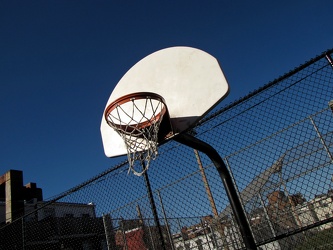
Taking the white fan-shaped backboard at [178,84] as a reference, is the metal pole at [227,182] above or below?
below

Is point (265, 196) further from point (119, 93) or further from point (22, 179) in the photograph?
point (22, 179)

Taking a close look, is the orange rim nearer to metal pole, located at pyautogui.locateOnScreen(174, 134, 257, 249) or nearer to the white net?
the white net

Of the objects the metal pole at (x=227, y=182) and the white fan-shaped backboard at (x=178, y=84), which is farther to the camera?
the white fan-shaped backboard at (x=178, y=84)

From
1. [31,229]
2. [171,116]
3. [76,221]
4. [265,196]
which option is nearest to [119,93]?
[171,116]

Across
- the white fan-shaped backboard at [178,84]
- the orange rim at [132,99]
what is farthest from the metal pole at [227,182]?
the orange rim at [132,99]

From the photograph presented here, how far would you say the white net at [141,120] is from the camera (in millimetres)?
3307

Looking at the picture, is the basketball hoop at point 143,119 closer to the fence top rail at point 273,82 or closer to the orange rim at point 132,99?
the orange rim at point 132,99

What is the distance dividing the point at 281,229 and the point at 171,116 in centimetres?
521

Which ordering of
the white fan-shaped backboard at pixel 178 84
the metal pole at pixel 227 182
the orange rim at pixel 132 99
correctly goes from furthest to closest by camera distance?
1. the white fan-shaped backboard at pixel 178 84
2. the orange rim at pixel 132 99
3. the metal pole at pixel 227 182

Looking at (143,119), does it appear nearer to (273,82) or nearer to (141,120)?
(141,120)

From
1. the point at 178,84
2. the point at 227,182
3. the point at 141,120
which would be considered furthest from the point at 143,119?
the point at 227,182

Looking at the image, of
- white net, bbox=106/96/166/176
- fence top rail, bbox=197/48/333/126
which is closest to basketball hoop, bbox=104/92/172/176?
white net, bbox=106/96/166/176

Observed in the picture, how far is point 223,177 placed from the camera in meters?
3.23

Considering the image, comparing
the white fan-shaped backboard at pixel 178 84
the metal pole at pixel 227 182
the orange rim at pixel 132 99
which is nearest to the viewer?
the metal pole at pixel 227 182
